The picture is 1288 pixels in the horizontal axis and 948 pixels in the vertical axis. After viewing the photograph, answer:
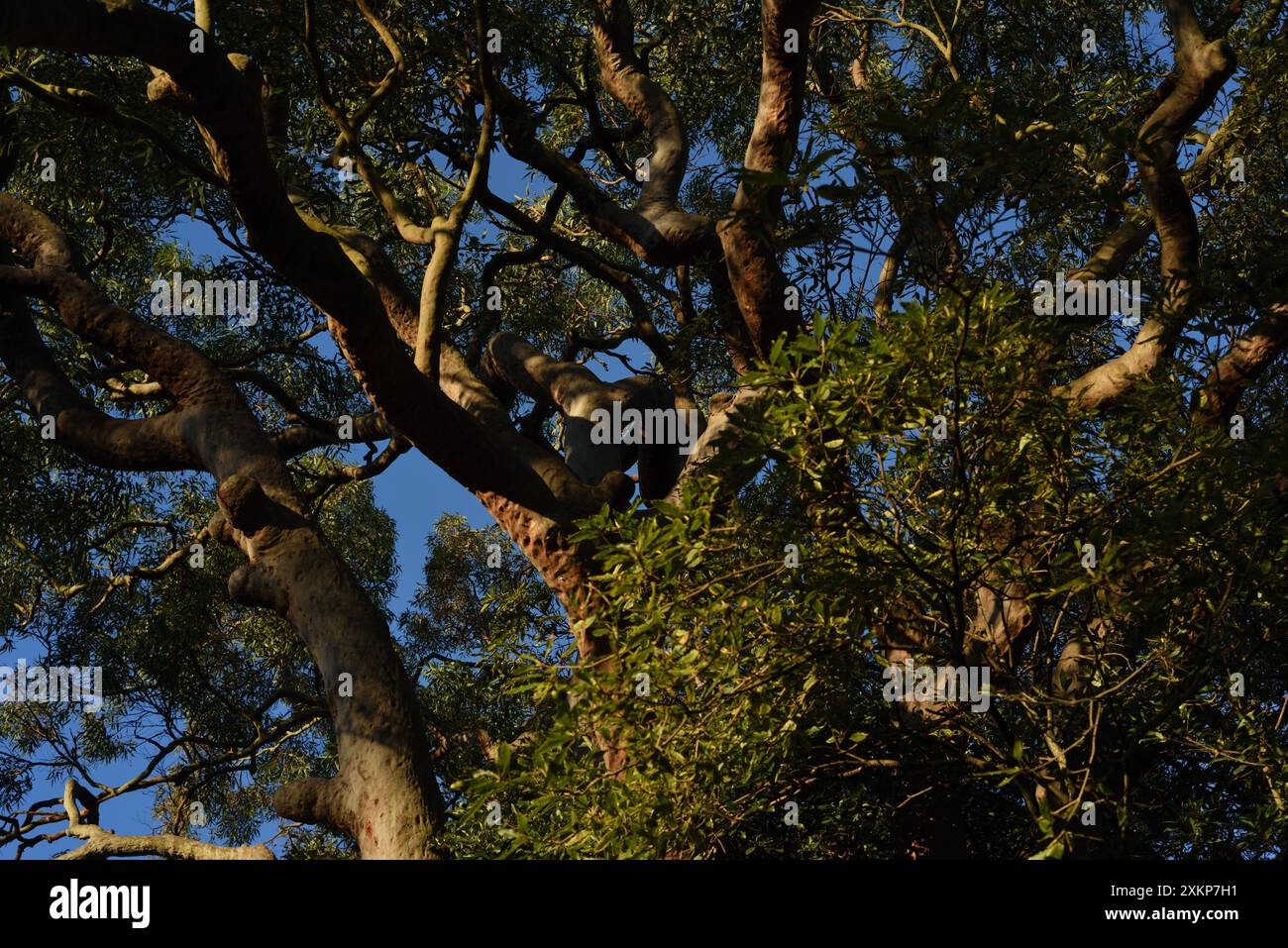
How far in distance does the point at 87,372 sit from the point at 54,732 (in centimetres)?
554

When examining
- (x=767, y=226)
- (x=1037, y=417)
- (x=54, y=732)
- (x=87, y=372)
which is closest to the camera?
(x=1037, y=417)

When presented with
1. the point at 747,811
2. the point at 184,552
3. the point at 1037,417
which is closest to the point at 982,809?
the point at 747,811

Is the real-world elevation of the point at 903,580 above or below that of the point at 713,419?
below

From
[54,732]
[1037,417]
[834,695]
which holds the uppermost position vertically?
[1037,417]

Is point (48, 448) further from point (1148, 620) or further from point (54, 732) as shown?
point (1148, 620)

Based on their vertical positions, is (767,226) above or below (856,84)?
below

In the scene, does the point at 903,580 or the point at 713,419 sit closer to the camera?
the point at 903,580

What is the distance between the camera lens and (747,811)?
514 centimetres

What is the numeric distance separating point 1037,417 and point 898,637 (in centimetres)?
147

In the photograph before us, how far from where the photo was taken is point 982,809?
7477mm

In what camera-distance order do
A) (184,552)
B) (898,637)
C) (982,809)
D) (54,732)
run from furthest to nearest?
(54,732) → (184,552) → (982,809) → (898,637)

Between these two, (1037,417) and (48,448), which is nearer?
(1037,417)
